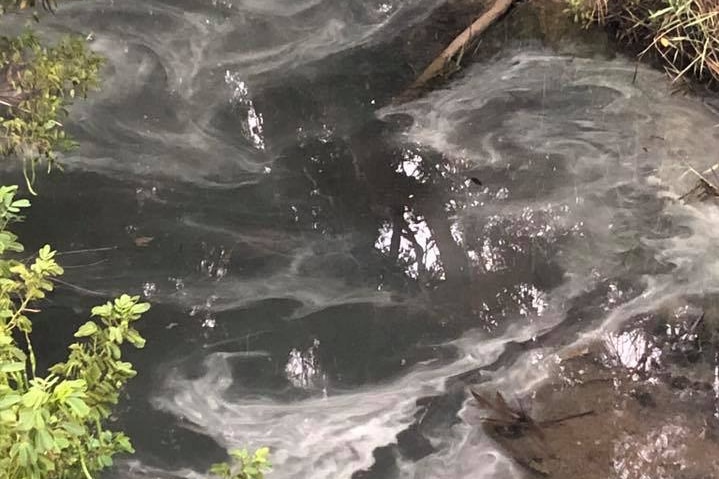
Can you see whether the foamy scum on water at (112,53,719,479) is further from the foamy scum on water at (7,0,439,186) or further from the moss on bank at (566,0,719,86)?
the foamy scum on water at (7,0,439,186)

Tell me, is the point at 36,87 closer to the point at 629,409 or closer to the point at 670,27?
the point at 629,409

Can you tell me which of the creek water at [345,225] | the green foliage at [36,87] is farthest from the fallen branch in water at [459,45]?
the green foliage at [36,87]

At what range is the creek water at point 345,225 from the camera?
178cm

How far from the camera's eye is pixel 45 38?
243cm

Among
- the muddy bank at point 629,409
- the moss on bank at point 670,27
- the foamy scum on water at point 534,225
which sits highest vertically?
the moss on bank at point 670,27

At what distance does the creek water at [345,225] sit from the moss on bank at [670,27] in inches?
3.7

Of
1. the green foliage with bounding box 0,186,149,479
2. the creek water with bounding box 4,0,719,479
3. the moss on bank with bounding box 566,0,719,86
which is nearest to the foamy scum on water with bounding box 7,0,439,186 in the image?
the creek water with bounding box 4,0,719,479

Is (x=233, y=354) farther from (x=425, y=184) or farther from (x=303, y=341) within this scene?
(x=425, y=184)

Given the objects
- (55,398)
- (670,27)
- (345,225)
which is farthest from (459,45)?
(55,398)

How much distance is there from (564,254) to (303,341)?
765 millimetres

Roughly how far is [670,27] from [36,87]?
6.32 ft

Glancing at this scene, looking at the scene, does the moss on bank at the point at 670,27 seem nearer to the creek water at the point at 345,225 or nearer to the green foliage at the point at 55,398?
the creek water at the point at 345,225

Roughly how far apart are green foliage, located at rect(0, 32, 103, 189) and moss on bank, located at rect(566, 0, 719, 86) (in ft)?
5.38

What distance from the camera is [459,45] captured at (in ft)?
8.30
